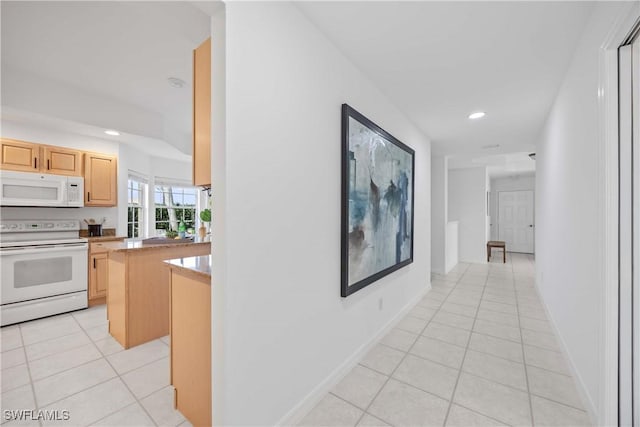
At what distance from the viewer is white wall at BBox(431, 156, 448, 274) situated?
5062 mm

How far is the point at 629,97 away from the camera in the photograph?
1284mm

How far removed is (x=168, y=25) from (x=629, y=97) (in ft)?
9.22

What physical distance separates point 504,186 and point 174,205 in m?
9.34

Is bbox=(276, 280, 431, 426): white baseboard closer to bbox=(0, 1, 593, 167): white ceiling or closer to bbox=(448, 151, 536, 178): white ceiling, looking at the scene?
bbox=(0, 1, 593, 167): white ceiling

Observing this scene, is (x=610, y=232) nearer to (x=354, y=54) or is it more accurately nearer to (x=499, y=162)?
(x=354, y=54)

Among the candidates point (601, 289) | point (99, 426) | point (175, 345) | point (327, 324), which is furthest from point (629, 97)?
point (99, 426)

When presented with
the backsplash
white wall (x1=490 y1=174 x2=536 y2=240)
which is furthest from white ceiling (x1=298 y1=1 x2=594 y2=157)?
white wall (x1=490 y1=174 x2=536 y2=240)

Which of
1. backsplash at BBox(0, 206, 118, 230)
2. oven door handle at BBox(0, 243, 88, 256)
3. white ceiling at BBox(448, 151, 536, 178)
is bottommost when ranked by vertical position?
oven door handle at BBox(0, 243, 88, 256)

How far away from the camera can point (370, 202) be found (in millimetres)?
2238

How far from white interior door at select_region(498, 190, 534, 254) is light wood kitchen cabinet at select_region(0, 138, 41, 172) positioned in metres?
10.5

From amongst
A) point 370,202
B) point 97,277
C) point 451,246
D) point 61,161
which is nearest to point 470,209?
point 451,246

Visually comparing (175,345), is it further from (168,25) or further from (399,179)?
(399,179)

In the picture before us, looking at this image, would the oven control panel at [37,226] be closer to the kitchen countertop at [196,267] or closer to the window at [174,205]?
the window at [174,205]

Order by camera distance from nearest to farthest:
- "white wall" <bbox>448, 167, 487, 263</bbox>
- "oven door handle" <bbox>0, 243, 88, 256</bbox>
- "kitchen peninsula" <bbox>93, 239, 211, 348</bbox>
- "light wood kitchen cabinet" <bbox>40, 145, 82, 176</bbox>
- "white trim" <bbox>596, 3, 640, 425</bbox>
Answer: "white trim" <bbox>596, 3, 640, 425</bbox> → "kitchen peninsula" <bbox>93, 239, 211, 348</bbox> → "oven door handle" <bbox>0, 243, 88, 256</bbox> → "light wood kitchen cabinet" <bbox>40, 145, 82, 176</bbox> → "white wall" <bbox>448, 167, 487, 263</bbox>
